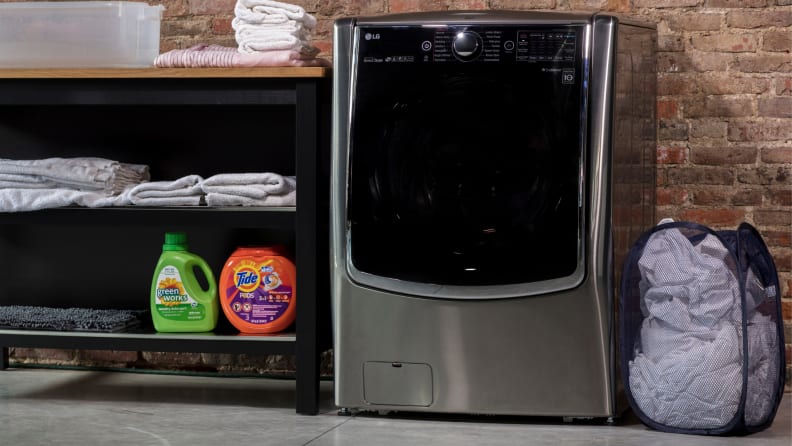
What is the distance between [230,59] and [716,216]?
1.52 m

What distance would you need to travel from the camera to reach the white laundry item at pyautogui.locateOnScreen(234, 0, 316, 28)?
2875mm

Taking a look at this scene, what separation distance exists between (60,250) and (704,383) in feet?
7.00

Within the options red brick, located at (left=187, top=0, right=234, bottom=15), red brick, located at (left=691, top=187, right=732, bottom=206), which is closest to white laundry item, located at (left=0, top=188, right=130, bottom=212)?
A: red brick, located at (left=187, top=0, right=234, bottom=15)

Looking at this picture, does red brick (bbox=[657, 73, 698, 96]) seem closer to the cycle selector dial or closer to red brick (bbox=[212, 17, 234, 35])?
the cycle selector dial

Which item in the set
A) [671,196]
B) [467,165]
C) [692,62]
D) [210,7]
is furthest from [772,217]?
[210,7]

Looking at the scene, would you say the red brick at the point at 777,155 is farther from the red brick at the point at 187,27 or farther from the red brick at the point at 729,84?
the red brick at the point at 187,27

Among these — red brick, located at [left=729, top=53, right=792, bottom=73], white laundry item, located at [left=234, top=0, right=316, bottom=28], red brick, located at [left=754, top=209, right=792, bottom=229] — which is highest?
white laundry item, located at [left=234, top=0, right=316, bottom=28]

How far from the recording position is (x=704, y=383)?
2514 mm

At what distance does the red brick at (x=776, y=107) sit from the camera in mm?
3143

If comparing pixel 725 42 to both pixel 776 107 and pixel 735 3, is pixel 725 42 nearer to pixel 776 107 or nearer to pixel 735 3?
pixel 735 3

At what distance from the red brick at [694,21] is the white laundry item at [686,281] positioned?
0.83m

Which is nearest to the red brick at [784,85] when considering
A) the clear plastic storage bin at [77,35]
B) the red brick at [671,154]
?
the red brick at [671,154]

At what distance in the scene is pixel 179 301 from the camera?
3020 millimetres

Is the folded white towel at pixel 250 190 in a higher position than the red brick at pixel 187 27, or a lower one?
lower
